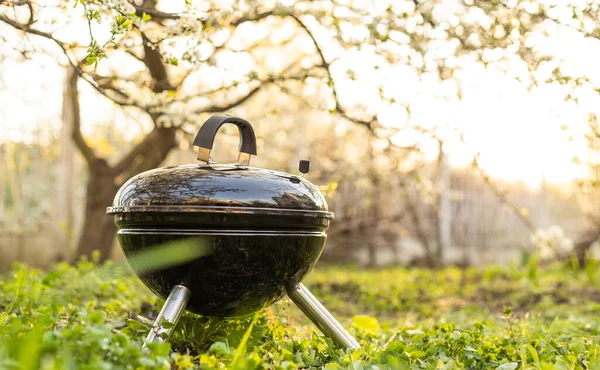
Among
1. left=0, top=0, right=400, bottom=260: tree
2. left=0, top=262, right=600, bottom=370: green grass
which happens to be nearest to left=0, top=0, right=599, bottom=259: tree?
left=0, top=0, right=400, bottom=260: tree

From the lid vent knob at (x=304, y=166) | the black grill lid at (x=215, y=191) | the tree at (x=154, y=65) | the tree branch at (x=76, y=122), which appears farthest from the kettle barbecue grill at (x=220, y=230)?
the tree branch at (x=76, y=122)

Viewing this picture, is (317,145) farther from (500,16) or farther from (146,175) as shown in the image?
(146,175)

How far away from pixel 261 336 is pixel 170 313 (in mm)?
490

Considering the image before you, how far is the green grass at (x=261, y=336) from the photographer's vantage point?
1715 millimetres

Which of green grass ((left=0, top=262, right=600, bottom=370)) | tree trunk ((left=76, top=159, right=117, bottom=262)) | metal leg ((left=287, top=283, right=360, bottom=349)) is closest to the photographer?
green grass ((left=0, top=262, right=600, bottom=370))

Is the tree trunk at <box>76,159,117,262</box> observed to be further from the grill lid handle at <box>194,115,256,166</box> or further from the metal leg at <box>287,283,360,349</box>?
the metal leg at <box>287,283,360,349</box>

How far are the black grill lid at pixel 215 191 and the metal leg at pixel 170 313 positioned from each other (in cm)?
35

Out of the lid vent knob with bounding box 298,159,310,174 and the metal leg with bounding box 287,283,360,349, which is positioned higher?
the lid vent knob with bounding box 298,159,310,174

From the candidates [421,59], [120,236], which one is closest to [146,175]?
[120,236]

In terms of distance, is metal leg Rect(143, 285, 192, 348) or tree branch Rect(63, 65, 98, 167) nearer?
metal leg Rect(143, 285, 192, 348)

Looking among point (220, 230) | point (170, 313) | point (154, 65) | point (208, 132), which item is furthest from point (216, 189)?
point (154, 65)

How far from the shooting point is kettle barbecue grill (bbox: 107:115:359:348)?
2.22 metres

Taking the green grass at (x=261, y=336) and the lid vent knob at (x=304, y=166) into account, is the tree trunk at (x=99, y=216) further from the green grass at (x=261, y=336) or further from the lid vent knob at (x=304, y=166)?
the lid vent knob at (x=304, y=166)

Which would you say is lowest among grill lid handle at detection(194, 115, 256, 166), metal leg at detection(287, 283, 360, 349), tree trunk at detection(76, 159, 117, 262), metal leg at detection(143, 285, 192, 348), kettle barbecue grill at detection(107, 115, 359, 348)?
tree trunk at detection(76, 159, 117, 262)
